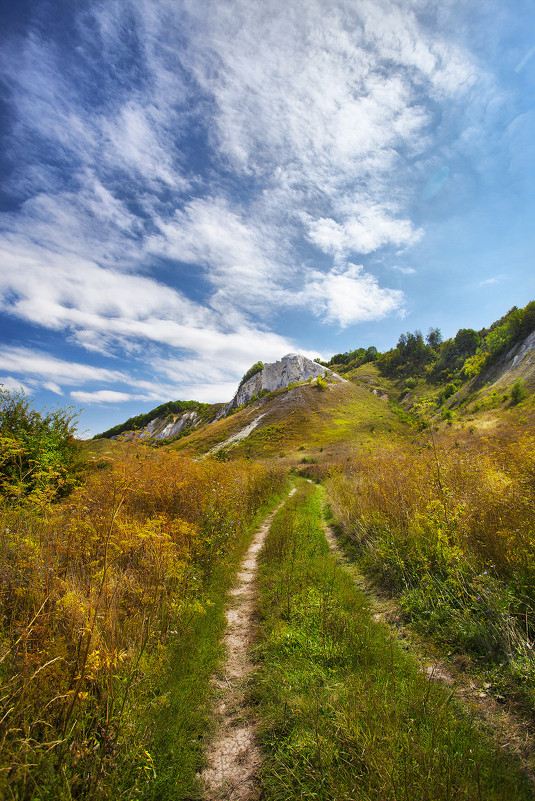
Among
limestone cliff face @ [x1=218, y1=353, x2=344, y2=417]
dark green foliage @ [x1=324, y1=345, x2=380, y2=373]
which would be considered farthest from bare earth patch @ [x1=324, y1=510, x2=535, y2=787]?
dark green foliage @ [x1=324, y1=345, x2=380, y2=373]

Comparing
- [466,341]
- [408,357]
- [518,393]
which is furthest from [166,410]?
[518,393]

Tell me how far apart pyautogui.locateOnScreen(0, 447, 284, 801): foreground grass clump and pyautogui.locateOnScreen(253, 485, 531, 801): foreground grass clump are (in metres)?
0.81

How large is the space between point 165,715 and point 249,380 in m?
93.5

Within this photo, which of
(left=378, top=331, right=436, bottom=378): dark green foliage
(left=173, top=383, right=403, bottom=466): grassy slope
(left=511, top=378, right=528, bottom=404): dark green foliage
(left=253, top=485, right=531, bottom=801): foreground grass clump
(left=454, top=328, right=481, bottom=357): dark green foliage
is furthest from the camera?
(left=378, top=331, right=436, bottom=378): dark green foliage

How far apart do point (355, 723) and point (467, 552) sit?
309cm

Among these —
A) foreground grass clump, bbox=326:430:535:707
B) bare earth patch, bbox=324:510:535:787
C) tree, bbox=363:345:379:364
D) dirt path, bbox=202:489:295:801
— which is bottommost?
dirt path, bbox=202:489:295:801

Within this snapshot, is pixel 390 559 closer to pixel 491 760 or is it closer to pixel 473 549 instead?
pixel 473 549

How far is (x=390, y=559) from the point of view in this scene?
620 cm

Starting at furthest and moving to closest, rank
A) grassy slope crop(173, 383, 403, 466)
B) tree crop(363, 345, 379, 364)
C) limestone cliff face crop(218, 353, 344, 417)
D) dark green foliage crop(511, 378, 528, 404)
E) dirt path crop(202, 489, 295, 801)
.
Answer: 1. tree crop(363, 345, 379, 364)
2. limestone cliff face crop(218, 353, 344, 417)
3. grassy slope crop(173, 383, 403, 466)
4. dark green foliage crop(511, 378, 528, 404)
5. dirt path crop(202, 489, 295, 801)

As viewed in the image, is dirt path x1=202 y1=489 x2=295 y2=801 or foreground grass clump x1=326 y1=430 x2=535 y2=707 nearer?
dirt path x1=202 y1=489 x2=295 y2=801

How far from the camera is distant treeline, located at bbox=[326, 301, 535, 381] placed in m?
49.1

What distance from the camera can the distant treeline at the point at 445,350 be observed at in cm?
4906

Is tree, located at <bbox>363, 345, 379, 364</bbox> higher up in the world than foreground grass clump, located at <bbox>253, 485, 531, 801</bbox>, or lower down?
higher up

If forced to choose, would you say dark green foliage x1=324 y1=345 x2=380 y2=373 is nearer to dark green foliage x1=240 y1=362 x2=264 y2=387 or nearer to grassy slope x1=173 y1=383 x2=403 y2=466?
dark green foliage x1=240 y1=362 x2=264 y2=387
